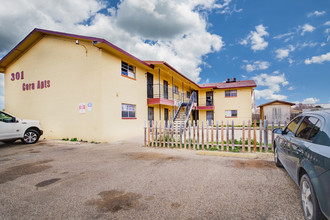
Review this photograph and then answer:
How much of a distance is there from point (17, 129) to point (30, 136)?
85 centimetres

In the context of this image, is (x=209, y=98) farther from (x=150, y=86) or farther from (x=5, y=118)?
(x=5, y=118)

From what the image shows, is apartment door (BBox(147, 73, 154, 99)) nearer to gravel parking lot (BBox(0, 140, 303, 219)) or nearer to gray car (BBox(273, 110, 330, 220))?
gravel parking lot (BBox(0, 140, 303, 219))

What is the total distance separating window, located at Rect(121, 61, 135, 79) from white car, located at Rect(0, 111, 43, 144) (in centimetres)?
618

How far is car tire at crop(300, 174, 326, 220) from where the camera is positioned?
6.34 ft

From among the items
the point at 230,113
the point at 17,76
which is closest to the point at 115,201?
Result: the point at 17,76

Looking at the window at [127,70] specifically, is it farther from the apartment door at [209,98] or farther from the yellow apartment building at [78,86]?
the apartment door at [209,98]

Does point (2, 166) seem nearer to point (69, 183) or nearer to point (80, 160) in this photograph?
point (80, 160)

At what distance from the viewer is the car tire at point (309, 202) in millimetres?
1933

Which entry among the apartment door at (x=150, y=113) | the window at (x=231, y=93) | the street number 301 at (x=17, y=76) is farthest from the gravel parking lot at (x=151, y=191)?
the window at (x=231, y=93)

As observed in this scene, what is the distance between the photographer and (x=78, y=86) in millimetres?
10711

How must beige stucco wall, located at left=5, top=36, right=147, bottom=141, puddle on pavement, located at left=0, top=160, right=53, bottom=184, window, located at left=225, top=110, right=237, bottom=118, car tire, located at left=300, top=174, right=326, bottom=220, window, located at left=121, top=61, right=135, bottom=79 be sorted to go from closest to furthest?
car tire, located at left=300, top=174, right=326, bottom=220 → puddle on pavement, located at left=0, top=160, right=53, bottom=184 → beige stucco wall, located at left=5, top=36, right=147, bottom=141 → window, located at left=121, top=61, right=135, bottom=79 → window, located at left=225, top=110, right=237, bottom=118

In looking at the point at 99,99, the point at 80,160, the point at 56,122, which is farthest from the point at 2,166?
the point at 56,122

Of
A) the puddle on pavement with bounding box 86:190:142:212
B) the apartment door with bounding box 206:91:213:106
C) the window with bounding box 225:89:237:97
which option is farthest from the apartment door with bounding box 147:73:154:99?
the window with bounding box 225:89:237:97

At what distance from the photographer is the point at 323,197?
70.4 inches
